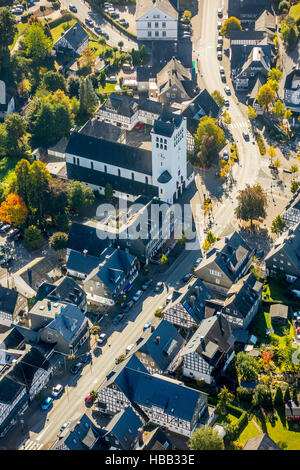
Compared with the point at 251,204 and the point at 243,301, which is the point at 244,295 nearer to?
the point at 243,301

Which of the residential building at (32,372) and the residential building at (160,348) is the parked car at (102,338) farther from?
the residential building at (32,372)

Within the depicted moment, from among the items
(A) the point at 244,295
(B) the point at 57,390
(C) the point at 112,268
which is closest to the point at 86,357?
(B) the point at 57,390

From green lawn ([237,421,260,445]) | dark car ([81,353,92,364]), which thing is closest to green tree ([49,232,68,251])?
dark car ([81,353,92,364])

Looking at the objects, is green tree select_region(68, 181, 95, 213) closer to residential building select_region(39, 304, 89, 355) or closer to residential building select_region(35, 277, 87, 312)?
residential building select_region(35, 277, 87, 312)

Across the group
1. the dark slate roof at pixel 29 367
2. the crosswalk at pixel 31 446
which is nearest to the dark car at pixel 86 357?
the dark slate roof at pixel 29 367

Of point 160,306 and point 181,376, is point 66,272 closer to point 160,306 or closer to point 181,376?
point 160,306

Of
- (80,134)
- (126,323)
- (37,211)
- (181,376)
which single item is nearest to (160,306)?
(126,323)
